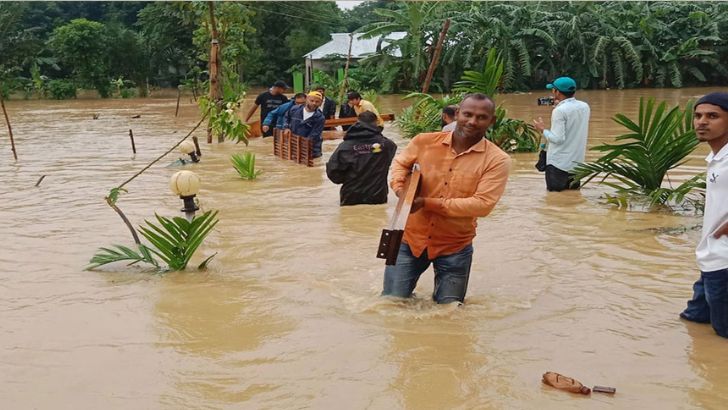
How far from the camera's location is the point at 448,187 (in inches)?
178

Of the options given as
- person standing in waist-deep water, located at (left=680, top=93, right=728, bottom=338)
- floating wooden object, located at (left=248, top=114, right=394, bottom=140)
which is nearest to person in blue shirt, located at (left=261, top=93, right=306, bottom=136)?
floating wooden object, located at (left=248, top=114, right=394, bottom=140)

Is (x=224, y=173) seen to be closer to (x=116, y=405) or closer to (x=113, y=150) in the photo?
(x=113, y=150)

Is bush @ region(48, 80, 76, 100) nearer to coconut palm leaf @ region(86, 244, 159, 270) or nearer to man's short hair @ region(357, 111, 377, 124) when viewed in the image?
man's short hair @ region(357, 111, 377, 124)

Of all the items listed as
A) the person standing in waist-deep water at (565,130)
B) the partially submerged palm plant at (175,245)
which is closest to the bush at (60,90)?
the person standing in waist-deep water at (565,130)

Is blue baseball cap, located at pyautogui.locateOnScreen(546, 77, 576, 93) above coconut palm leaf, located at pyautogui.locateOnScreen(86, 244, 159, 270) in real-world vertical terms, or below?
above

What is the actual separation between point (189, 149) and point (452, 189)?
7785 mm

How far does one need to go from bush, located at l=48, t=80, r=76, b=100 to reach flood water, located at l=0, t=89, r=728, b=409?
29520mm

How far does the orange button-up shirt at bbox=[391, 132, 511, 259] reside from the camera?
172 inches

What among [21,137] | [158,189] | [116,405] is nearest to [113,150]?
[21,137]

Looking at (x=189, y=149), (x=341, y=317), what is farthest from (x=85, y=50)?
(x=341, y=317)

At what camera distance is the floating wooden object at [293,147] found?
464 inches

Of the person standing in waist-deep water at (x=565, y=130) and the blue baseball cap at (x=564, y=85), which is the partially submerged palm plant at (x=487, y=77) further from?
the blue baseball cap at (x=564, y=85)

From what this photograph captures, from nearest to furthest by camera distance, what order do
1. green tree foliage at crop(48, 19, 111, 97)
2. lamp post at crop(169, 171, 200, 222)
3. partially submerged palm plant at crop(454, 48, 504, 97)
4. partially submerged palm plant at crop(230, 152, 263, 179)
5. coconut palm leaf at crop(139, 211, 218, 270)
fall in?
coconut palm leaf at crop(139, 211, 218, 270), lamp post at crop(169, 171, 200, 222), partially submerged palm plant at crop(454, 48, 504, 97), partially submerged palm plant at crop(230, 152, 263, 179), green tree foliage at crop(48, 19, 111, 97)

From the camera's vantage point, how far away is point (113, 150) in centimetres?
1505
